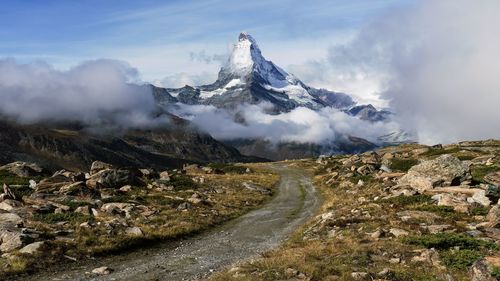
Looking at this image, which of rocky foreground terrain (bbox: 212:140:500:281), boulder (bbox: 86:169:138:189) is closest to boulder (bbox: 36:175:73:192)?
boulder (bbox: 86:169:138:189)

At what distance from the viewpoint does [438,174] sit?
53875 mm

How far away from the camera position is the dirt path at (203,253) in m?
26.8

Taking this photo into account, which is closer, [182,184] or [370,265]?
[370,265]

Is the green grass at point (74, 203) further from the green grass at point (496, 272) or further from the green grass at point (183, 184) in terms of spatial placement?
the green grass at point (496, 272)

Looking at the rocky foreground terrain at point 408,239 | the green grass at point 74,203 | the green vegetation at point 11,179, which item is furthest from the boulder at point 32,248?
the green vegetation at point 11,179

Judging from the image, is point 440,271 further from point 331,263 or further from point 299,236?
point 299,236

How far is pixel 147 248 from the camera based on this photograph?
34.2 meters

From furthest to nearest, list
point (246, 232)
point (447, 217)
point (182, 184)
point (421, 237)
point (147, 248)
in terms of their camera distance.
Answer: point (182, 184)
point (246, 232)
point (447, 217)
point (147, 248)
point (421, 237)

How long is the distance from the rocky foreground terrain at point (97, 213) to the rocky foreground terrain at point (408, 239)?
10333 mm

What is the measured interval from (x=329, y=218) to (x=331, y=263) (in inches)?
694

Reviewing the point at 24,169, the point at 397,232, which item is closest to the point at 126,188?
the point at 24,169

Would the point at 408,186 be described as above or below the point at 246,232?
above

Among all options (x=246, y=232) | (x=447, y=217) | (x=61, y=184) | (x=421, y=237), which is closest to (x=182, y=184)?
(x=61, y=184)

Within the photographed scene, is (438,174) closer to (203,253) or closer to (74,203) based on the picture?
(203,253)
